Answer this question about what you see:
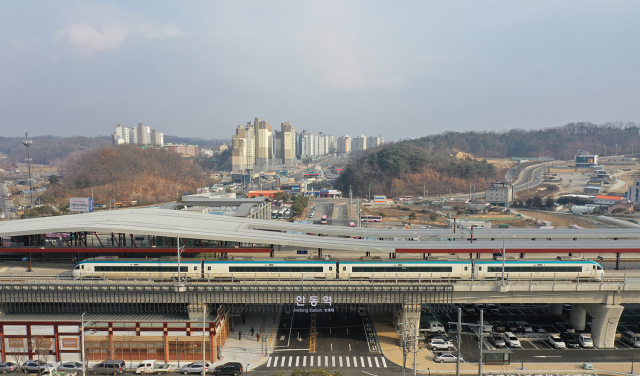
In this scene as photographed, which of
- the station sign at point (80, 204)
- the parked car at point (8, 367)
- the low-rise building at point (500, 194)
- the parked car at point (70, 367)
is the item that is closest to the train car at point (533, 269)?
the parked car at point (70, 367)

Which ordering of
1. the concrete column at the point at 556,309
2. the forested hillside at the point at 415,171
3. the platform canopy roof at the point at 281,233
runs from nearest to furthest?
the platform canopy roof at the point at 281,233 → the concrete column at the point at 556,309 → the forested hillside at the point at 415,171

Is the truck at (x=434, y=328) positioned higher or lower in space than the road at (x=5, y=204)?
lower

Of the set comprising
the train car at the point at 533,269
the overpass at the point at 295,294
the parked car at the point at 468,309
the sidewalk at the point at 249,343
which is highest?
the train car at the point at 533,269

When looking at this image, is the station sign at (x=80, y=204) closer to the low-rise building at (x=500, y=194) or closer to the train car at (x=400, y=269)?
the train car at (x=400, y=269)

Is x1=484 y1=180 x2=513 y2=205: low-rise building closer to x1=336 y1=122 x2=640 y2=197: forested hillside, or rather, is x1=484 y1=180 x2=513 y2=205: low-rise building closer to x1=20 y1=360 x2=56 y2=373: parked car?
x1=336 y1=122 x2=640 y2=197: forested hillside

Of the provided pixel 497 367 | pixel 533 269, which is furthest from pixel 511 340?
pixel 533 269

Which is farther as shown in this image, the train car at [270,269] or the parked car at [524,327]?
the parked car at [524,327]
